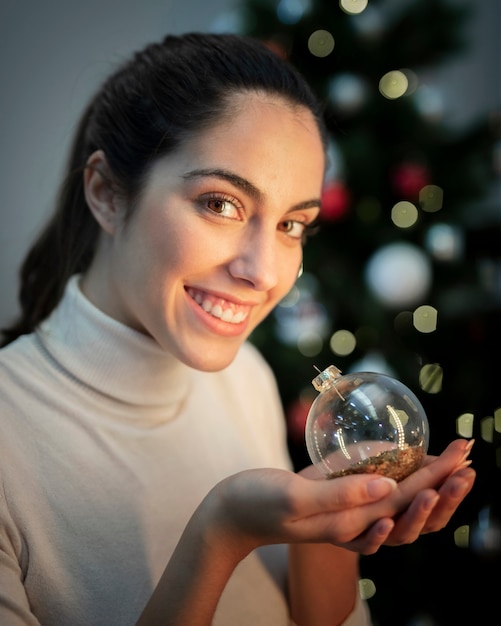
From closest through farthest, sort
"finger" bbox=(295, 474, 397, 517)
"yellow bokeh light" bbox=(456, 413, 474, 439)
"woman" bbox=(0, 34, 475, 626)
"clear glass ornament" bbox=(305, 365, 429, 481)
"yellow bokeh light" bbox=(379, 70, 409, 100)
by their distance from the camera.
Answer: "finger" bbox=(295, 474, 397, 517), "clear glass ornament" bbox=(305, 365, 429, 481), "woman" bbox=(0, 34, 475, 626), "yellow bokeh light" bbox=(456, 413, 474, 439), "yellow bokeh light" bbox=(379, 70, 409, 100)

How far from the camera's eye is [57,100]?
2193 millimetres

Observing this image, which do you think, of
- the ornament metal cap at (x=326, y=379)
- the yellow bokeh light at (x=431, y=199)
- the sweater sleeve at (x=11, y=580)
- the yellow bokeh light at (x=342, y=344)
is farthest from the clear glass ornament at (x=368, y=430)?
the yellow bokeh light at (x=431, y=199)

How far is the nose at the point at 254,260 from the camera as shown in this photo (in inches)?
40.7

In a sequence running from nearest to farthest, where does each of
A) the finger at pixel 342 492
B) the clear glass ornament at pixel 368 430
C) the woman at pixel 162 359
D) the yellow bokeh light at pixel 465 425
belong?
the finger at pixel 342 492, the clear glass ornament at pixel 368 430, the woman at pixel 162 359, the yellow bokeh light at pixel 465 425

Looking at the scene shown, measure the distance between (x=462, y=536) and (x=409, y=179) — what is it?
1065mm

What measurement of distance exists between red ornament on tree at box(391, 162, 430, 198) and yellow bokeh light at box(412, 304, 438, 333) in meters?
0.34

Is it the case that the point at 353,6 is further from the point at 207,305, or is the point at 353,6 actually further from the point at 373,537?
the point at 373,537

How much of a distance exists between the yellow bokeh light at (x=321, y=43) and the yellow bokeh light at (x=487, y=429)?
46.7 inches

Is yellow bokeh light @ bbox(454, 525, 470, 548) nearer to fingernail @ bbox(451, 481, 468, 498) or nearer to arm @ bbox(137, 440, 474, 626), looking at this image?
arm @ bbox(137, 440, 474, 626)

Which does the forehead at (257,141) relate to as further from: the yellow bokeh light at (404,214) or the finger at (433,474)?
the yellow bokeh light at (404,214)

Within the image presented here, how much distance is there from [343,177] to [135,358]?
1.04 m

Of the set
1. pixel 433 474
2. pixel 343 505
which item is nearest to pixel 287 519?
pixel 343 505

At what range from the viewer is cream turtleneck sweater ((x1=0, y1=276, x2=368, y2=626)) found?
999mm

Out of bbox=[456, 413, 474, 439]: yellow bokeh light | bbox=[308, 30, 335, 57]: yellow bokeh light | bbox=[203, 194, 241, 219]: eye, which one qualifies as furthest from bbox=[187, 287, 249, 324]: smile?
bbox=[308, 30, 335, 57]: yellow bokeh light
